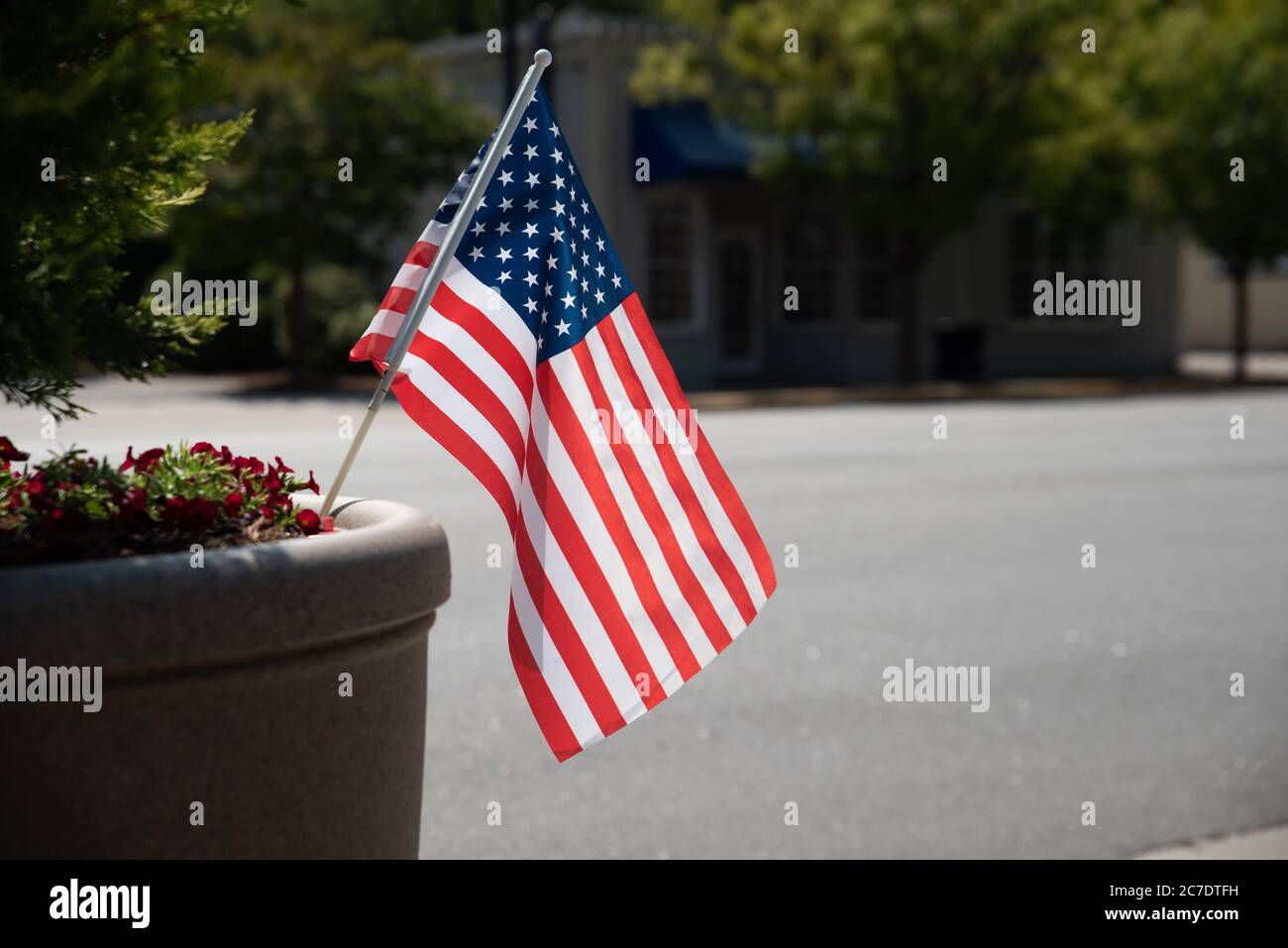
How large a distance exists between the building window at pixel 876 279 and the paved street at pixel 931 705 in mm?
16346

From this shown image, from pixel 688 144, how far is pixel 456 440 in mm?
23769

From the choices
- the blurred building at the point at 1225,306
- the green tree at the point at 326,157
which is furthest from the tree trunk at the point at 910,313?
the blurred building at the point at 1225,306

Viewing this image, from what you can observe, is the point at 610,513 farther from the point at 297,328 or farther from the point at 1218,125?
the point at 1218,125

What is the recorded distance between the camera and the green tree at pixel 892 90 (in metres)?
25.0

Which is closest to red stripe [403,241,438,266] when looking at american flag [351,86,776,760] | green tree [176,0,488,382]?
american flag [351,86,776,760]

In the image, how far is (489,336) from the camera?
3.43 meters

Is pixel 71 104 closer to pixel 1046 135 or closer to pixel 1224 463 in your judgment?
pixel 1224 463

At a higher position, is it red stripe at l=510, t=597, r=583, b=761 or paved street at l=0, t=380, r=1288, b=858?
red stripe at l=510, t=597, r=583, b=761

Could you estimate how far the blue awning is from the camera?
26.1m

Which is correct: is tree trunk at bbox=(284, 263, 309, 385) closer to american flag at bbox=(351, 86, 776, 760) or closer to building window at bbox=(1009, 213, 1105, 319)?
building window at bbox=(1009, 213, 1105, 319)

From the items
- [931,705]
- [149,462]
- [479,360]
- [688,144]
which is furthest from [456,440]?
[688,144]

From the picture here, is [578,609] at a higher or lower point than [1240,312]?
lower

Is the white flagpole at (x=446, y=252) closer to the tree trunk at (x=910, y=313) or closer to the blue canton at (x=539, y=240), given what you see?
the blue canton at (x=539, y=240)
